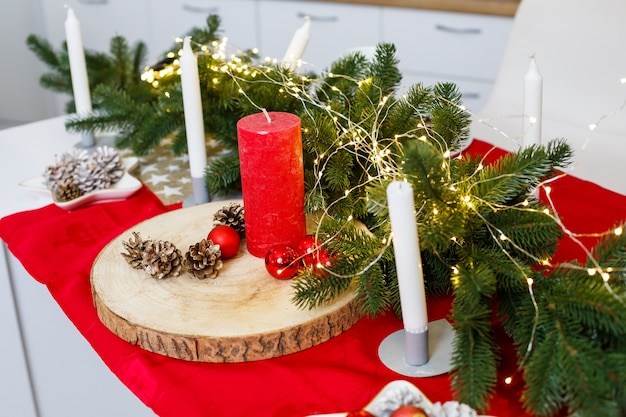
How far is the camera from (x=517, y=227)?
2.59ft

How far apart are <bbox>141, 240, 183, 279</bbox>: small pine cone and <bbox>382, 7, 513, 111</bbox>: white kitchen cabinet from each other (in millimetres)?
1736

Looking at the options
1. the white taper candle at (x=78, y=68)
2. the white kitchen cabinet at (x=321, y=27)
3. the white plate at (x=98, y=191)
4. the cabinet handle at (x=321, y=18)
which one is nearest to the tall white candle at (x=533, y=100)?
the white plate at (x=98, y=191)

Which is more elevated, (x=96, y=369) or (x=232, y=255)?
(x=232, y=255)

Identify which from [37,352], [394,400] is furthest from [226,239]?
[37,352]

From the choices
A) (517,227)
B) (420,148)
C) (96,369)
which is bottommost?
(96,369)

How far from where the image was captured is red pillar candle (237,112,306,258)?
843 millimetres

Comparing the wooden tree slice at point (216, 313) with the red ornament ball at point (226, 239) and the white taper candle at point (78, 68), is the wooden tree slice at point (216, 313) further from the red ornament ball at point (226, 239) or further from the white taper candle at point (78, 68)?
the white taper candle at point (78, 68)

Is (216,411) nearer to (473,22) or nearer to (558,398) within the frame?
(558,398)

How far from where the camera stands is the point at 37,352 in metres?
1.17

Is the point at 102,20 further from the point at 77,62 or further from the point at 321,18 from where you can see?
the point at 77,62

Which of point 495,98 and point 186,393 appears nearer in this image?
point 186,393

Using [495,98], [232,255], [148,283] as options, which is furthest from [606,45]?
[148,283]

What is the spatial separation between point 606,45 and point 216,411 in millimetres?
1159

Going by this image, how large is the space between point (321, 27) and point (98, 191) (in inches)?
66.7
